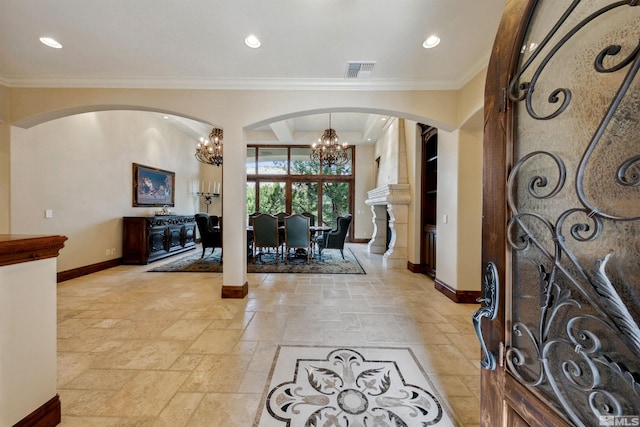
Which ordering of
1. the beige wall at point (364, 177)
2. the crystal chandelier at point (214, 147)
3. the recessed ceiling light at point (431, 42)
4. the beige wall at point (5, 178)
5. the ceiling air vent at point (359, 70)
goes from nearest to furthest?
the recessed ceiling light at point (431, 42), the ceiling air vent at point (359, 70), the beige wall at point (5, 178), the crystal chandelier at point (214, 147), the beige wall at point (364, 177)

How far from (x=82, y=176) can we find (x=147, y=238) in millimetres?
1611

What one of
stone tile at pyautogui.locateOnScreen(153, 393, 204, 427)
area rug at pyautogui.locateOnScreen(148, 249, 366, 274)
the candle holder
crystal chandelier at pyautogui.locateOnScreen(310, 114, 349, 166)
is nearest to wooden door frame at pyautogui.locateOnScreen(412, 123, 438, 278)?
area rug at pyautogui.locateOnScreen(148, 249, 366, 274)

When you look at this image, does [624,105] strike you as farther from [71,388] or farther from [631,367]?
[71,388]

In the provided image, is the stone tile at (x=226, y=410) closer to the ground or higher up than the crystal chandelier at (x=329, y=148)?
closer to the ground

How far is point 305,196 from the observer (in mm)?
8836

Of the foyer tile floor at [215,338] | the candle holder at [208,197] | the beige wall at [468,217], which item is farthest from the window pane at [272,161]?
the beige wall at [468,217]

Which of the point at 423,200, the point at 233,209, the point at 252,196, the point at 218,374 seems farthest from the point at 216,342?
the point at 252,196

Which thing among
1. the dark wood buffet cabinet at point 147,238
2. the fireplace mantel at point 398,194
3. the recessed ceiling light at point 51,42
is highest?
the recessed ceiling light at point 51,42

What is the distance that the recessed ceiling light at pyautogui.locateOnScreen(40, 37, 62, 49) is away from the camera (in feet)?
8.27

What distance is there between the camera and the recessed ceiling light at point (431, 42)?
8.02 feet

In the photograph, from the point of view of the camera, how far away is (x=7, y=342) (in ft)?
3.89

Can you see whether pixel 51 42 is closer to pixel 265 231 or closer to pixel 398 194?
pixel 265 231

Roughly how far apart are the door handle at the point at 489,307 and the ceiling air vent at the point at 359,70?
8.97 ft

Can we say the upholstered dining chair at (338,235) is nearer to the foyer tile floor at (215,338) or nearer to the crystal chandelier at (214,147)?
the foyer tile floor at (215,338)
